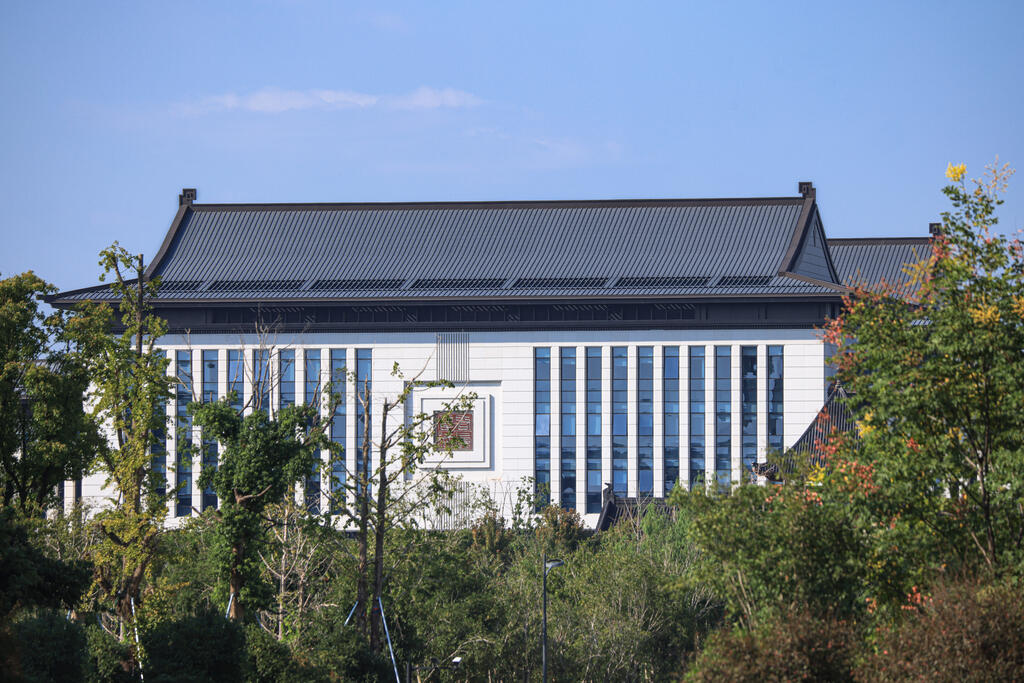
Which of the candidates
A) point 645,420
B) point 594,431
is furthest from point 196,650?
point 645,420

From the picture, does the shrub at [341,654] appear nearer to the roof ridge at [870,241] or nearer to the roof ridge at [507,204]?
the roof ridge at [507,204]

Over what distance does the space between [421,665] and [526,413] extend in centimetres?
4401

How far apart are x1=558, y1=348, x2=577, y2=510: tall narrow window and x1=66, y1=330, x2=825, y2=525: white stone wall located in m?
0.36

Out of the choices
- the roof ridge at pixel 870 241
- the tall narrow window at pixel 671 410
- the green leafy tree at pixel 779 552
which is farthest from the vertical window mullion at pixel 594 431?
the green leafy tree at pixel 779 552

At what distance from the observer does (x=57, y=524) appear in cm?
4116

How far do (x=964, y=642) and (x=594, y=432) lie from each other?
202 ft

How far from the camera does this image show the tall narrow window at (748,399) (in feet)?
258

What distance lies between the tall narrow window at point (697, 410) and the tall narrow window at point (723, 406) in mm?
802

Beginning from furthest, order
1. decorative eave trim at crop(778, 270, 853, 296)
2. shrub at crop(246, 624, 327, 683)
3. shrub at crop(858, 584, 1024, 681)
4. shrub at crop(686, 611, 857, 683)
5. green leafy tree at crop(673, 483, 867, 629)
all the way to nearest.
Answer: decorative eave trim at crop(778, 270, 853, 296)
shrub at crop(246, 624, 327, 683)
green leafy tree at crop(673, 483, 867, 629)
shrub at crop(686, 611, 857, 683)
shrub at crop(858, 584, 1024, 681)

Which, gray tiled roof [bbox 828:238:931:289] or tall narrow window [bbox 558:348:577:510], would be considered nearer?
tall narrow window [bbox 558:348:577:510]

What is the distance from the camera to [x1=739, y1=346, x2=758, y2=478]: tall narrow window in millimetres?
78562

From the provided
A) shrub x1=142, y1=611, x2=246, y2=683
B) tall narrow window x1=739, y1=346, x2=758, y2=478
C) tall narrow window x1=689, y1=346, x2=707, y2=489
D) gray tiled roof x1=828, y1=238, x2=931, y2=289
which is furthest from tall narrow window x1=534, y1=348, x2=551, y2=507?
shrub x1=142, y1=611, x2=246, y2=683

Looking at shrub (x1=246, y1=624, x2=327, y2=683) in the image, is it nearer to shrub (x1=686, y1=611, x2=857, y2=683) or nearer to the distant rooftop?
shrub (x1=686, y1=611, x2=857, y2=683)

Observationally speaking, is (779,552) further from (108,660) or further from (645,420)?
(645,420)
